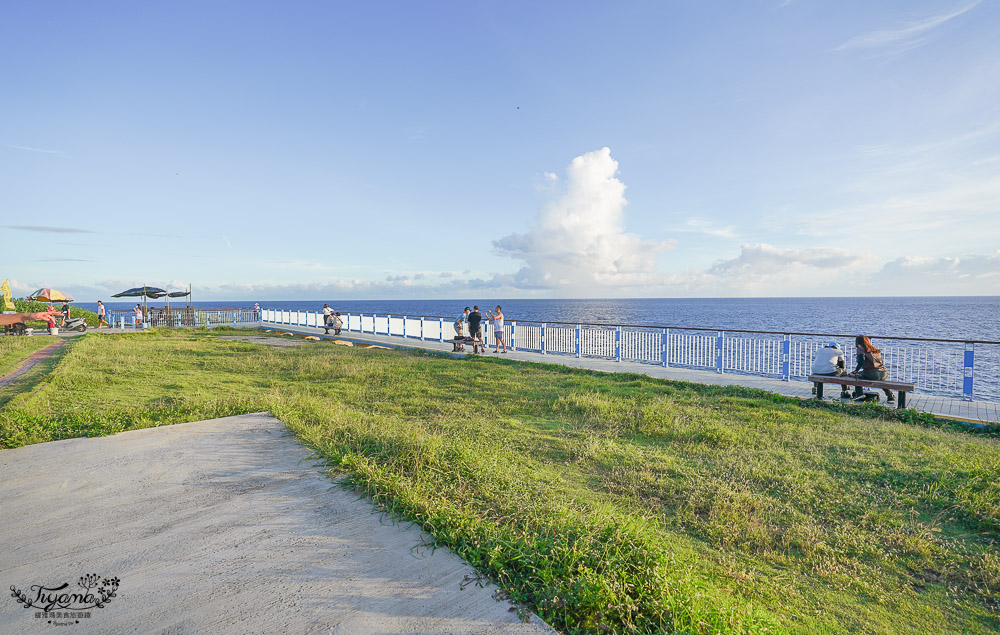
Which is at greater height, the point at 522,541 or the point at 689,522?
the point at 522,541

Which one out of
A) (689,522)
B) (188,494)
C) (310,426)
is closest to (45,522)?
(188,494)

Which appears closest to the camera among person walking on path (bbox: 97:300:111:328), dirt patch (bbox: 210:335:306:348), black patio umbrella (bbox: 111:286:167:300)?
dirt patch (bbox: 210:335:306:348)

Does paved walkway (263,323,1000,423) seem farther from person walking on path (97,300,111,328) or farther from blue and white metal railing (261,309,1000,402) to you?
person walking on path (97,300,111,328)

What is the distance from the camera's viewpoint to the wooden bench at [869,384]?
27.9ft

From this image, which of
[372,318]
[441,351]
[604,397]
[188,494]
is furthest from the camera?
[372,318]

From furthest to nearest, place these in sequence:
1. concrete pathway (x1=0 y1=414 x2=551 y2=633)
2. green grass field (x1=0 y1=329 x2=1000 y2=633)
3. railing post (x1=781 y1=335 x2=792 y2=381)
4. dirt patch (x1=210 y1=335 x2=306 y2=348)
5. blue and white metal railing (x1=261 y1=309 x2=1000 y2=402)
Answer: dirt patch (x1=210 y1=335 x2=306 y2=348) < railing post (x1=781 y1=335 x2=792 y2=381) < blue and white metal railing (x1=261 y1=309 x2=1000 y2=402) < green grass field (x1=0 y1=329 x2=1000 y2=633) < concrete pathway (x1=0 y1=414 x2=551 y2=633)

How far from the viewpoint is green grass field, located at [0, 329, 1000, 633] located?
9.43ft

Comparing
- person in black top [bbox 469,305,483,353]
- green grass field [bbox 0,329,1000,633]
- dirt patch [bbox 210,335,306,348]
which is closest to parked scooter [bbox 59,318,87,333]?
dirt patch [bbox 210,335,306,348]

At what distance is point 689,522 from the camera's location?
404 cm

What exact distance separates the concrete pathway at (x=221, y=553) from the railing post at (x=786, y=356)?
11056 millimetres

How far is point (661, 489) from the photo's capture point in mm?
4707

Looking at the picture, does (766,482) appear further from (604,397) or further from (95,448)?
(95,448)

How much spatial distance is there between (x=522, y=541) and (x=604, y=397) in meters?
6.17

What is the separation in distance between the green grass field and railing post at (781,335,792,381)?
8.99 ft
